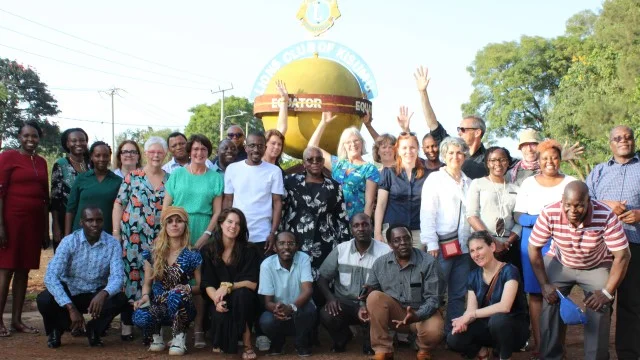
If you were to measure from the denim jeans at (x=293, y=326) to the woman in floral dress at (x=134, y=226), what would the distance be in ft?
4.47

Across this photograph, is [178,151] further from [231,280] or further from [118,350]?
[118,350]

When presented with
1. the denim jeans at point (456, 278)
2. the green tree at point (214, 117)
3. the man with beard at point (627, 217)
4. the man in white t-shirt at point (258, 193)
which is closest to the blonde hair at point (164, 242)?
the man in white t-shirt at point (258, 193)

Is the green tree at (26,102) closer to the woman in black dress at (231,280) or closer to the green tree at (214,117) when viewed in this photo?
the green tree at (214,117)

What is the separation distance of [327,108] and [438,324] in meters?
4.23

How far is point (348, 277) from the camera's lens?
665 cm

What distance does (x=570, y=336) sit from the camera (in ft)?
24.7

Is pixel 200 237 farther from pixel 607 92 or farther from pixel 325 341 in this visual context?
pixel 607 92

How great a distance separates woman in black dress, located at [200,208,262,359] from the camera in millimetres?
6320

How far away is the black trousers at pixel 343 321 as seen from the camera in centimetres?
646

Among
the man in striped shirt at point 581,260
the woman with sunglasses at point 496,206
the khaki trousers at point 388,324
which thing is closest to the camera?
the man in striped shirt at point 581,260

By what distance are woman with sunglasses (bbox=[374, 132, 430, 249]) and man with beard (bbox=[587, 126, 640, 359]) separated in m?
1.66

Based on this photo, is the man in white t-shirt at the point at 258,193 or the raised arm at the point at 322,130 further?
the raised arm at the point at 322,130

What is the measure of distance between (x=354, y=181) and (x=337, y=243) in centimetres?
65

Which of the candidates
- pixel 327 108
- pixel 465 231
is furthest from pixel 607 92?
pixel 465 231
